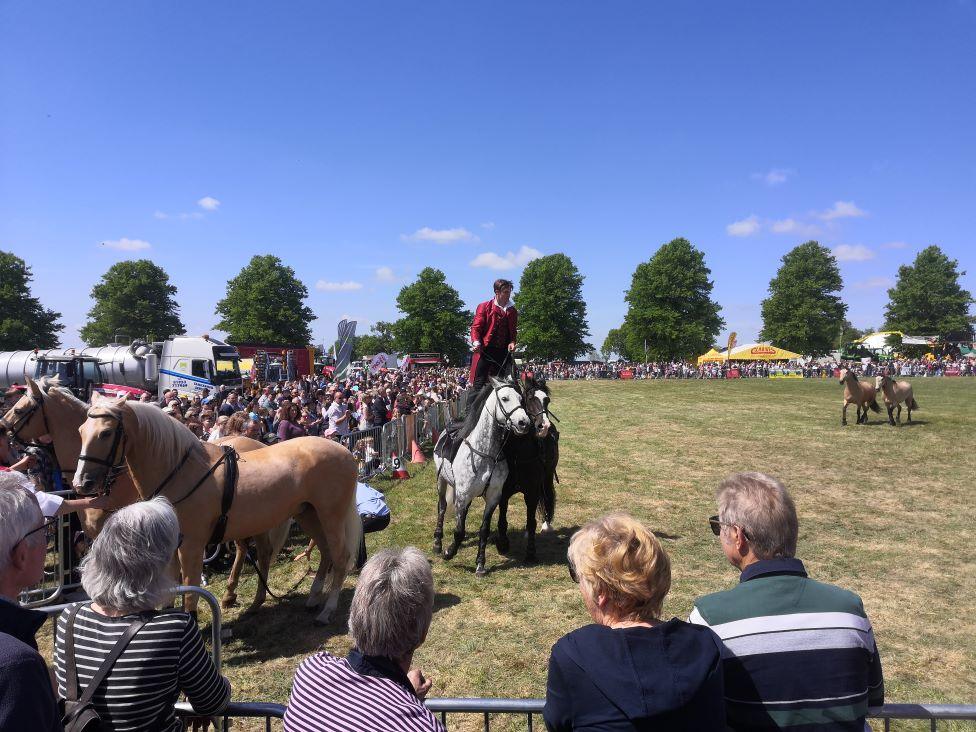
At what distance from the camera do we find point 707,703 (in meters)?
1.51

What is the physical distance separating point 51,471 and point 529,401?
252 inches

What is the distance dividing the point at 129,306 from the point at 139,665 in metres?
63.3

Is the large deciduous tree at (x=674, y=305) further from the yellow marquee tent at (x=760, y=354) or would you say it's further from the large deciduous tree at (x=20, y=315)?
the large deciduous tree at (x=20, y=315)

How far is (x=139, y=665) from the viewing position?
180 cm

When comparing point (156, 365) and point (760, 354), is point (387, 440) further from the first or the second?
point (760, 354)

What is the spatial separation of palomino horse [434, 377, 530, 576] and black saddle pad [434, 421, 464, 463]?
144 millimetres

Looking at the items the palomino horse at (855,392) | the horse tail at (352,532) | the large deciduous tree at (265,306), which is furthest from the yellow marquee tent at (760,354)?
the horse tail at (352,532)

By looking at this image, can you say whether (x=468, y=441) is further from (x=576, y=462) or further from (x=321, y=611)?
(x=576, y=462)

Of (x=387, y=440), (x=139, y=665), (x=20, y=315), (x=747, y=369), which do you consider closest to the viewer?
(x=139, y=665)

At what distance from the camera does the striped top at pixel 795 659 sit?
174cm

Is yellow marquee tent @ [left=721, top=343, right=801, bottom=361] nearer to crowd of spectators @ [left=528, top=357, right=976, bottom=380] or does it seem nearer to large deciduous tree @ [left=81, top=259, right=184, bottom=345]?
crowd of spectators @ [left=528, top=357, right=976, bottom=380]

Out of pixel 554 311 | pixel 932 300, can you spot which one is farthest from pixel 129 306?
pixel 932 300

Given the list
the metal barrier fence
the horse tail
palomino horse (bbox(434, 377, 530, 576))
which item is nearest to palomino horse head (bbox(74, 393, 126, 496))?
the horse tail

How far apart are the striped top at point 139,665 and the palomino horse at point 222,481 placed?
287cm
